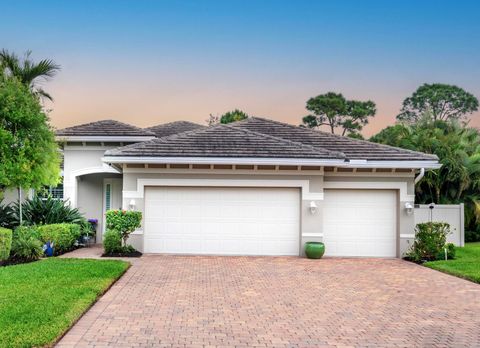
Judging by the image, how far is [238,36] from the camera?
19.1 m

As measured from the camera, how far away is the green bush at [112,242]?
48.7 feet

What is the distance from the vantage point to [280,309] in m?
8.31

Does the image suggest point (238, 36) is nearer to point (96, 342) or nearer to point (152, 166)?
point (152, 166)

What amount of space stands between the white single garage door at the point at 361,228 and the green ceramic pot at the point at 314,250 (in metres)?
1.04

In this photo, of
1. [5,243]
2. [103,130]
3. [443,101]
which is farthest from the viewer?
[443,101]

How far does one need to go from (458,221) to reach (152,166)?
12.8 m

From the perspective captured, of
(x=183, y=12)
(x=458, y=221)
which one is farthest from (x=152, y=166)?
(x=458, y=221)

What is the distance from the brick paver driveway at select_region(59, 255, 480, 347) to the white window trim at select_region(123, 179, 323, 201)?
327 cm

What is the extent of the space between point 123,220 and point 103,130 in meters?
5.42

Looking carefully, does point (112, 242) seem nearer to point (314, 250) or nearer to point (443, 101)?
point (314, 250)

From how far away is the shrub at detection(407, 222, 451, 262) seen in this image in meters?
15.3

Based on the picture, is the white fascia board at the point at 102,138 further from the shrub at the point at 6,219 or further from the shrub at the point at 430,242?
the shrub at the point at 430,242

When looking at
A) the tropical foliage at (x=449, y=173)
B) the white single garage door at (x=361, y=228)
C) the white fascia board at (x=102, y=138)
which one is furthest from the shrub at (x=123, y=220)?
the tropical foliage at (x=449, y=173)

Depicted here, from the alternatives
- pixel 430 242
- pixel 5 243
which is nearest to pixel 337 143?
pixel 430 242
